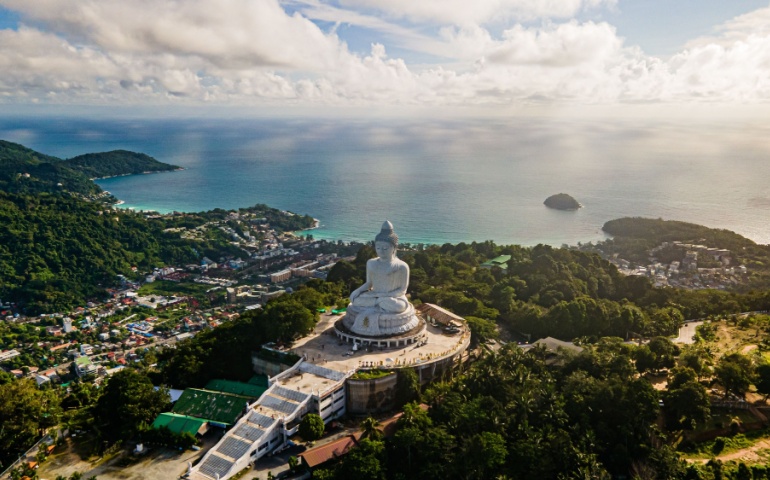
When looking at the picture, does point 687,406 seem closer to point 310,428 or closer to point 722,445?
point 722,445

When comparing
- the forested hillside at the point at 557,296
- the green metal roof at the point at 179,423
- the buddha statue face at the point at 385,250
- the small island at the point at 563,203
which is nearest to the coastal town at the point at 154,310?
the green metal roof at the point at 179,423

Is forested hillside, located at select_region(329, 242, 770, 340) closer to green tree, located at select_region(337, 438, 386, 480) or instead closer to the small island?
green tree, located at select_region(337, 438, 386, 480)

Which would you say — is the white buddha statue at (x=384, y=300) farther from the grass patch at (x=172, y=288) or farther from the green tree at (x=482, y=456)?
the grass patch at (x=172, y=288)

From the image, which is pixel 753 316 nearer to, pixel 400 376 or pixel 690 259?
pixel 400 376

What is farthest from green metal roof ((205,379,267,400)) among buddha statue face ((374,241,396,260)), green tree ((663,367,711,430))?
green tree ((663,367,711,430))

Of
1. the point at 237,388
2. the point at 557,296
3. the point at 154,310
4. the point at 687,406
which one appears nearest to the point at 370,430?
the point at 237,388
